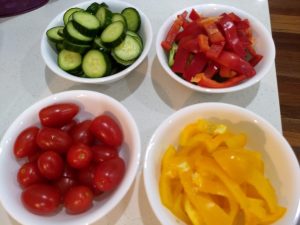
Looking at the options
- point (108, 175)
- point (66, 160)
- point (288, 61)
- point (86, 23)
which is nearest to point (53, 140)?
point (66, 160)

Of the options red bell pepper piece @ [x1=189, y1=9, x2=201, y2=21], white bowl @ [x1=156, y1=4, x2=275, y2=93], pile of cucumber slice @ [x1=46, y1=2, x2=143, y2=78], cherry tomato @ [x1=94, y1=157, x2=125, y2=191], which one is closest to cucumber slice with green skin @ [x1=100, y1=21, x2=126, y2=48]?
pile of cucumber slice @ [x1=46, y1=2, x2=143, y2=78]

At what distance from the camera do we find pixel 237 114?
2.67 ft

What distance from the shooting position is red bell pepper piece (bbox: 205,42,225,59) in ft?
3.02

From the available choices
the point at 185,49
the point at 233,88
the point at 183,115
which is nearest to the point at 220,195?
the point at 183,115

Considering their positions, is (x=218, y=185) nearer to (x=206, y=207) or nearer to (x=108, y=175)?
(x=206, y=207)

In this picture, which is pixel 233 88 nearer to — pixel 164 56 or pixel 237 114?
pixel 237 114

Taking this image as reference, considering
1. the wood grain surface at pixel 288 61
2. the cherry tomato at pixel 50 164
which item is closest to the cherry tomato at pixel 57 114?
the cherry tomato at pixel 50 164

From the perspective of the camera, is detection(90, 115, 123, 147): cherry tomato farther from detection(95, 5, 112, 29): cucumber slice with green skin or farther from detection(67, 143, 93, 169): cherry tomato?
detection(95, 5, 112, 29): cucumber slice with green skin

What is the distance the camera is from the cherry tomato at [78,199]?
2.31 ft

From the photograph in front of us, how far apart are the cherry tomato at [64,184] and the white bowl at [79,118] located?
5 cm

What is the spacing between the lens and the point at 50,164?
2.39ft

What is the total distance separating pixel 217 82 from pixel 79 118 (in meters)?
0.40

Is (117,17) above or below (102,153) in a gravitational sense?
above

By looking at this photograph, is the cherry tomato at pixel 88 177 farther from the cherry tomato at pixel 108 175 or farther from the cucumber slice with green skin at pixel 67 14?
the cucumber slice with green skin at pixel 67 14
